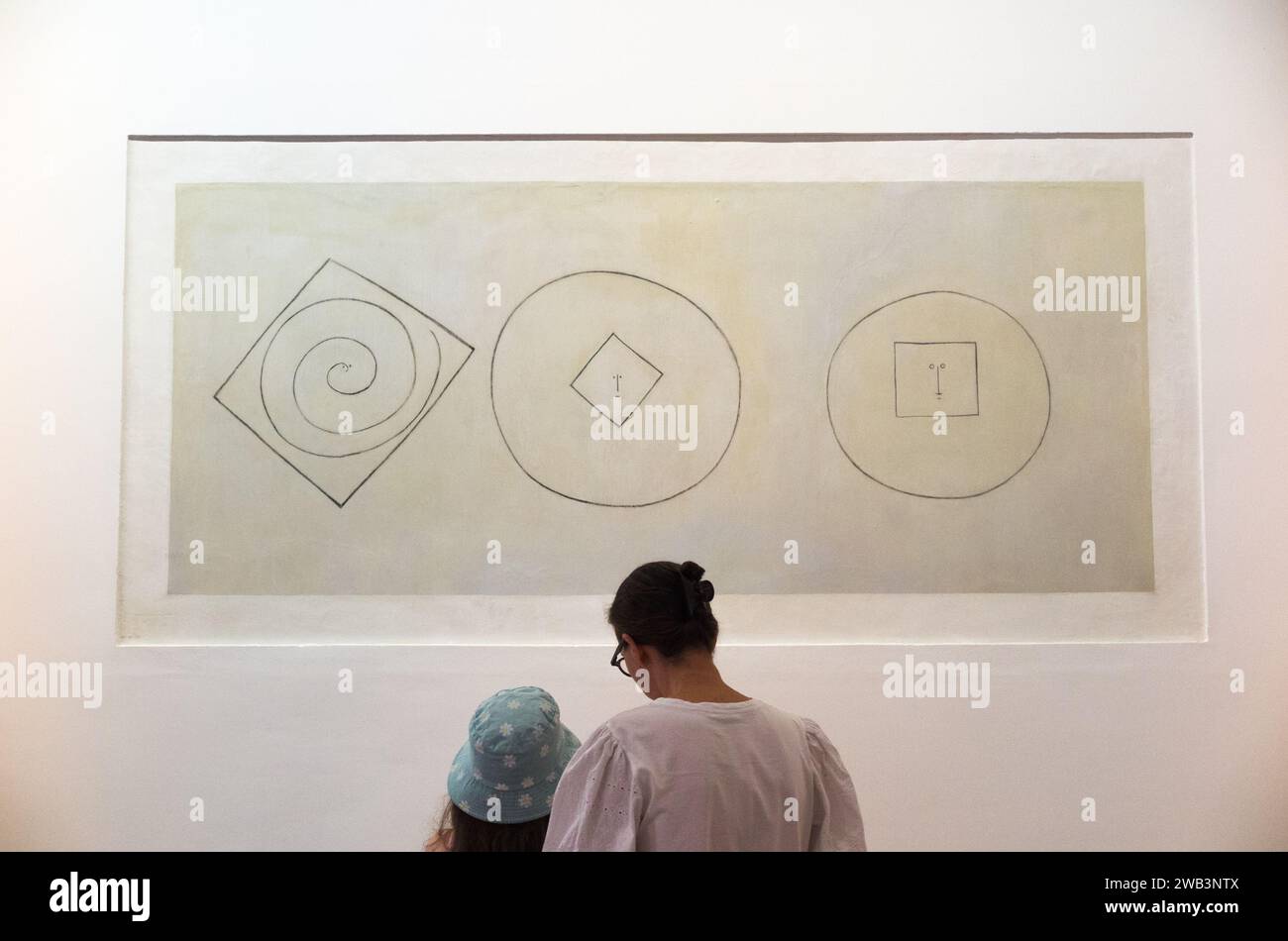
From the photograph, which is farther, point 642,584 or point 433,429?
point 433,429

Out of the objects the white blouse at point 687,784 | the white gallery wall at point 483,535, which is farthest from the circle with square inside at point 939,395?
the white blouse at point 687,784

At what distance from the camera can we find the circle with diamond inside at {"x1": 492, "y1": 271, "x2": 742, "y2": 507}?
2.31 metres

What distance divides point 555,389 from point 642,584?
99cm

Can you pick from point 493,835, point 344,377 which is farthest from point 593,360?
point 493,835

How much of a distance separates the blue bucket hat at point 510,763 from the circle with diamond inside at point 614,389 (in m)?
0.89

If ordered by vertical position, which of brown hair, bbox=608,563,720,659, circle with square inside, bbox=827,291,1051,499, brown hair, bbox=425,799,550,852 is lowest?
brown hair, bbox=425,799,550,852

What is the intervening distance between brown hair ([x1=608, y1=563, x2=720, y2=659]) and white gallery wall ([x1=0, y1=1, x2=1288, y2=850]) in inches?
33.0

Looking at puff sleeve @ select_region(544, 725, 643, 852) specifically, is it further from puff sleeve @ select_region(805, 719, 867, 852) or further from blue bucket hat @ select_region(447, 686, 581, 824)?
puff sleeve @ select_region(805, 719, 867, 852)

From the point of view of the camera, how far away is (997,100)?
7.74ft

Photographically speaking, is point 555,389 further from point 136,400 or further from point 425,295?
point 136,400

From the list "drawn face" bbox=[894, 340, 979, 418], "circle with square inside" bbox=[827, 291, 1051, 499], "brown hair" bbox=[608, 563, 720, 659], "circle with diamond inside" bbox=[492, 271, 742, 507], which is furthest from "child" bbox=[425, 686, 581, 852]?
"drawn face" bbox=[894, 340, 979, 418]

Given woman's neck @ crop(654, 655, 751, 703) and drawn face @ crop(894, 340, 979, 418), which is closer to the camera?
woman's neck @ crop(654, 655, 751, 703)

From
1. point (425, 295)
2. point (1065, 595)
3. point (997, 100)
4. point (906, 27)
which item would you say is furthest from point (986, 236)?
point (425, 295)

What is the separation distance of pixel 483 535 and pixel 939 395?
44.4 inches
